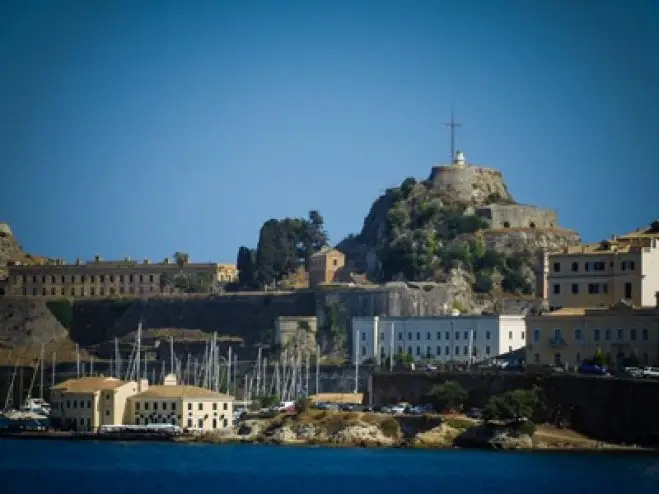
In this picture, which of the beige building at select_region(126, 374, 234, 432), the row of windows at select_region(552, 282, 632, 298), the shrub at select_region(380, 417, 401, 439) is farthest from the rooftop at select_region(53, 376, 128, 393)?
the row of windows at select_region(552, 282, 632, 298)

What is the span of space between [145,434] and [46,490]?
69.7 ft

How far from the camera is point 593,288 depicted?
11788cm

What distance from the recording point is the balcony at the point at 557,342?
113m

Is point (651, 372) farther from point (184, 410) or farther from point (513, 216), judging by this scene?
point (513, 216)

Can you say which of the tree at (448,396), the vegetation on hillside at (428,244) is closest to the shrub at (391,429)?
the tree at (448,396)

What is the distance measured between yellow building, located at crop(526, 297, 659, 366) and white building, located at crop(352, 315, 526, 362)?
11.5m

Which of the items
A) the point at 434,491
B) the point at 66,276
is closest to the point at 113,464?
the point at 434,491

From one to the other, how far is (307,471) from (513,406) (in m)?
10.4

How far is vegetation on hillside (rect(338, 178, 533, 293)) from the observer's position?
5714 inches

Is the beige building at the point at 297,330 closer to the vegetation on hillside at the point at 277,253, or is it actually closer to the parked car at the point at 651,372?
the vegetation on hillside at the point at 277,253

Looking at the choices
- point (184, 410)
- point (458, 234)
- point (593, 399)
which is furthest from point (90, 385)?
point (458, 234)

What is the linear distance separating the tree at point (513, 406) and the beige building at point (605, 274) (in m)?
11.7

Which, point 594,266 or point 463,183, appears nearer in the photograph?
point 594,266

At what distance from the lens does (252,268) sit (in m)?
160
